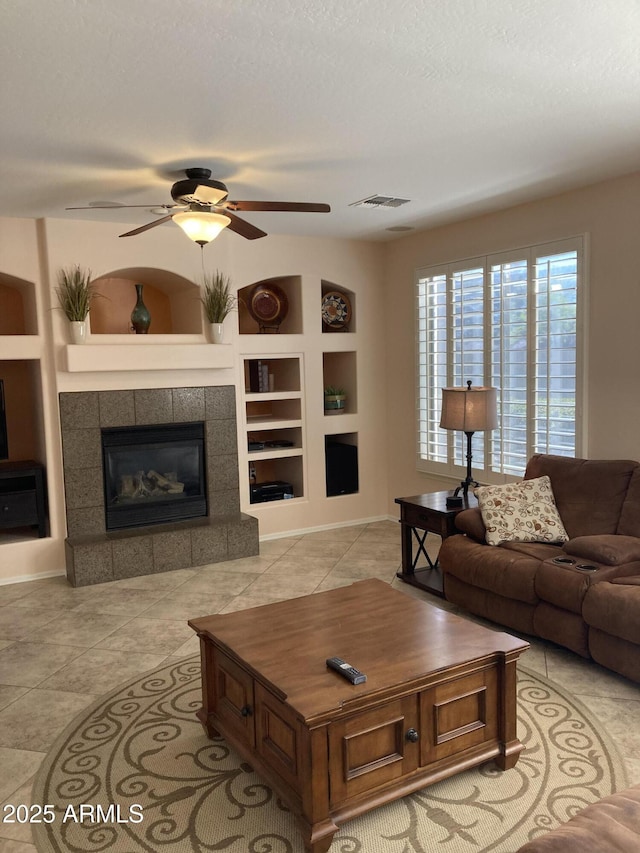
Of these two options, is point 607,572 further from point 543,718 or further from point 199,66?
point 199,66

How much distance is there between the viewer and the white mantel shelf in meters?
5.12

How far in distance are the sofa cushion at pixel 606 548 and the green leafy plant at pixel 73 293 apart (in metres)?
3.73

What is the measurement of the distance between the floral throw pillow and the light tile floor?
0.64m

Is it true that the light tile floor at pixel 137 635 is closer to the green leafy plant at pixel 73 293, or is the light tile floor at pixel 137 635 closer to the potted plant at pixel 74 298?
the potted plant at pixel 74 298

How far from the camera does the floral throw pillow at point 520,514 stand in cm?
418

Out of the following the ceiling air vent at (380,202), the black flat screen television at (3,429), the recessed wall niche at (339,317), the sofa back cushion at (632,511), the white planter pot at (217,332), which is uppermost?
the ceiling air vent at (380,202)

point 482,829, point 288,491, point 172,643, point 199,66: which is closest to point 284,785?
point 482,829

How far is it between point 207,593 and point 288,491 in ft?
5.88

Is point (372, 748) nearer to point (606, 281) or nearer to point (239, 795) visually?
point (239, 795)

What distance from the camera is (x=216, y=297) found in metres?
5.58

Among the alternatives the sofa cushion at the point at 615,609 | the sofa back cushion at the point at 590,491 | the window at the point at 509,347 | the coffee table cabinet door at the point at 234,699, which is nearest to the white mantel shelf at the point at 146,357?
the window at the point at 509,347

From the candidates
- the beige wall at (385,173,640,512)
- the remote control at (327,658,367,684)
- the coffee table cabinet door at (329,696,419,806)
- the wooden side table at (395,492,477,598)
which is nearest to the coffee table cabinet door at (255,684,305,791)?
the coffee table cabinet door at (329,696,419,806)

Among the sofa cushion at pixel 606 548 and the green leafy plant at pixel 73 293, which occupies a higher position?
the green leafy plant at pixel 73 293

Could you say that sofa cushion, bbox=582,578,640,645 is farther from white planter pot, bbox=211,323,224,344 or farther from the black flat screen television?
the black flat screen television
